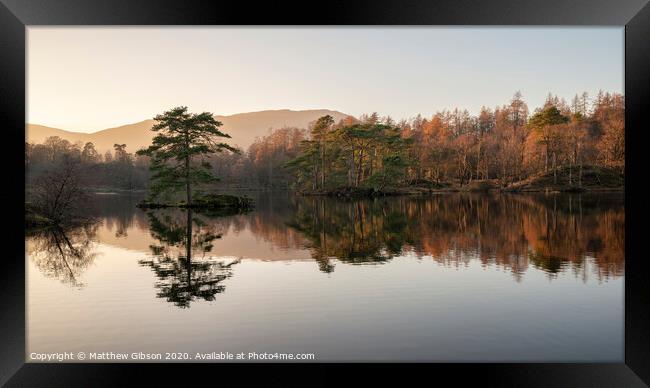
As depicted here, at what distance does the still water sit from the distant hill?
84823mm

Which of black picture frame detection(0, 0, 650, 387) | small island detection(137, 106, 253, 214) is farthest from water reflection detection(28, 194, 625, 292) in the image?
small island detection(137, 106, 253, 214)

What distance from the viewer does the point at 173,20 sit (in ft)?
16.6

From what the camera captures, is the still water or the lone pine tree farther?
the lone pine tree

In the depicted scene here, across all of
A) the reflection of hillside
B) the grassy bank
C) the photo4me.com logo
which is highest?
the grassy bank

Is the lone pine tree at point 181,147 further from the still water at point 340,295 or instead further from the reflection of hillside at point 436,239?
the still water at point 340,295

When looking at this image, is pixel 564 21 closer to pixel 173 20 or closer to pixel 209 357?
pixel 173 20

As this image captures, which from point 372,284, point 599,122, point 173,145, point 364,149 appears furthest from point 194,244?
point 599,122

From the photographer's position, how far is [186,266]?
1068 cm

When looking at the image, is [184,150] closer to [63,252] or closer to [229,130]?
[63,252]

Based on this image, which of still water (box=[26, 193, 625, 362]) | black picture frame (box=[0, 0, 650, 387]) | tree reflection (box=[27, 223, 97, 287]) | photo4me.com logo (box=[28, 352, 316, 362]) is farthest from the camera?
tree reflection (box=[27, 223, 97, 287])

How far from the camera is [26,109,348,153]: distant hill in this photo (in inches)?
4938

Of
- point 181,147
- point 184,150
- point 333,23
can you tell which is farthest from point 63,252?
point 181,147

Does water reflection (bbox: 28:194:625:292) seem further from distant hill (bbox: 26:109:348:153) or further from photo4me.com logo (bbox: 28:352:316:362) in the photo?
distant hill (bbox: 26:109:348:153)

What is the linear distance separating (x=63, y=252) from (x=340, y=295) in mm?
8766
